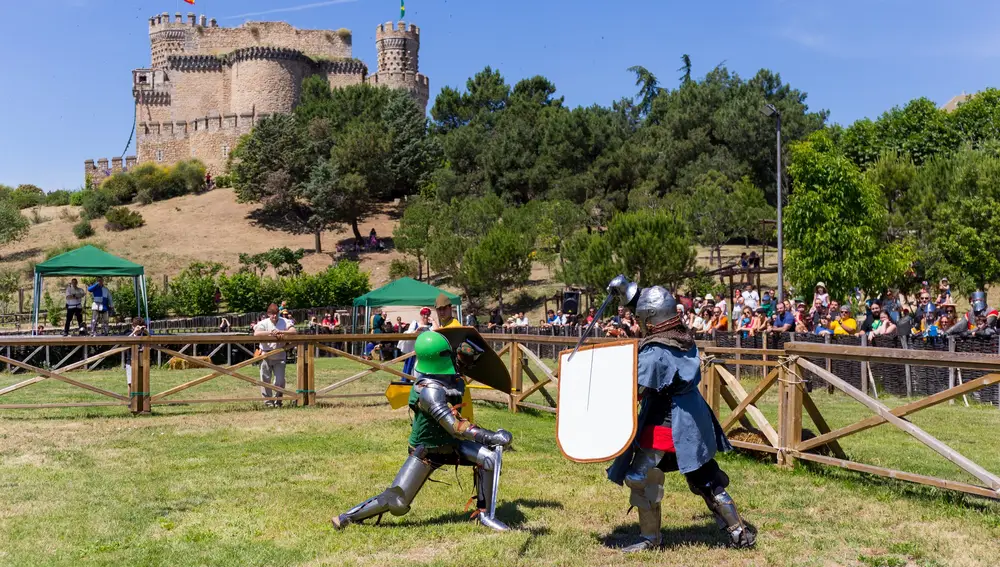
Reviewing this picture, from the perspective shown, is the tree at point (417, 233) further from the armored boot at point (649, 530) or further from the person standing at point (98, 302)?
the armored boot at point (649, 530)

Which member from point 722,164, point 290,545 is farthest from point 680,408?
point 722,164

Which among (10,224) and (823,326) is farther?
(10,224)

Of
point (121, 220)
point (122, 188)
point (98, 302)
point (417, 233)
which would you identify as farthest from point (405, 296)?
point (122, 188)

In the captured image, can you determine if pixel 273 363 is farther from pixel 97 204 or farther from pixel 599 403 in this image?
pixel 97 204

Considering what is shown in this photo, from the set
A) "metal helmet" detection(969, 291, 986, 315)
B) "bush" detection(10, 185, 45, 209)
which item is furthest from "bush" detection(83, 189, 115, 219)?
"metal helmet" detection(969, 291, 986, 315)

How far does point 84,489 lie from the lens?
7414 millimetres

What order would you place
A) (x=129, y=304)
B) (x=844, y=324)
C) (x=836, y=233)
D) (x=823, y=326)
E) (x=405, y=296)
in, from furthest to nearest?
1. (x=129, y=304)
2. (x=836, y=233)
3. (x=405, y=296)
4. (x=823, y=326)
5. (x=844, y=324)

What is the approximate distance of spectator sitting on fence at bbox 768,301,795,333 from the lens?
15.5 metres

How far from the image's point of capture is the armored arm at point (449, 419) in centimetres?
595

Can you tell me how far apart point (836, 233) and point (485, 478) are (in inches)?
984

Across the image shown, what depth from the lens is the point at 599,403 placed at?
5398 mm

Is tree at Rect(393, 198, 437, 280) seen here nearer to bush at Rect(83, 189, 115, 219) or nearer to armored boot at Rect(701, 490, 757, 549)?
bush at Rect(83, 189, 115, 219)

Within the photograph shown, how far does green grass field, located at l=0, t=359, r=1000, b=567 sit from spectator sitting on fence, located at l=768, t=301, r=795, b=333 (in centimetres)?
478

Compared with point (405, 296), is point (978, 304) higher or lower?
lower
